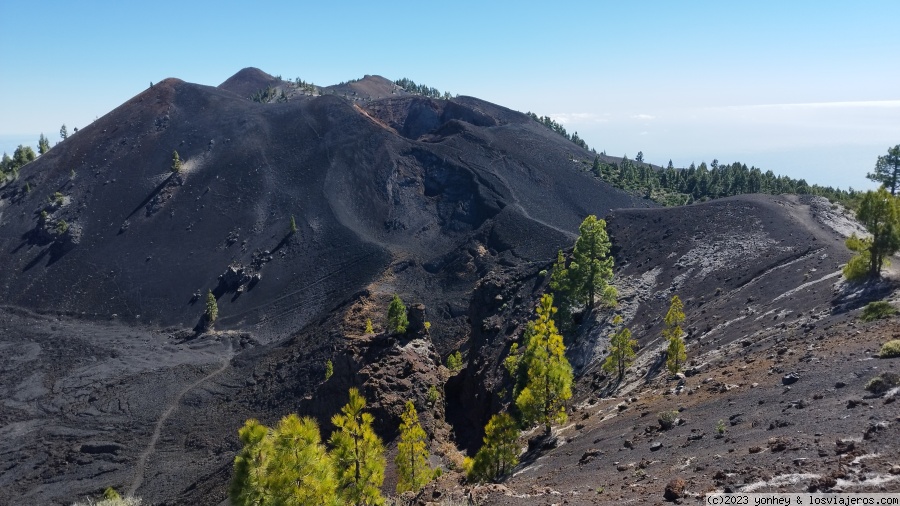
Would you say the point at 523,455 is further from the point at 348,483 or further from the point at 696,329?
the point at 696,329

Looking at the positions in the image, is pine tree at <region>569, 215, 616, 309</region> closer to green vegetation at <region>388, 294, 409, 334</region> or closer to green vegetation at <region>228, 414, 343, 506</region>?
green vegetation at <region>388, 294, 409, 334</region>

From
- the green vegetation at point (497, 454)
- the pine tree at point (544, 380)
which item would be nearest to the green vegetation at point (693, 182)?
the pine tree at point (544, 380)

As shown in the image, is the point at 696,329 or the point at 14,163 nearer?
the point at 696,329

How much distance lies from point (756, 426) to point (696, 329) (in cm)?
1672

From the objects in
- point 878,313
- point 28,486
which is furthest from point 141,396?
point 878,313

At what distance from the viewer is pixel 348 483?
1769 centimetres

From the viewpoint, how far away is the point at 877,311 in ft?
72.4

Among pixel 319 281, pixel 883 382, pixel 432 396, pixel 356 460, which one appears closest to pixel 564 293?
pixel 432 396

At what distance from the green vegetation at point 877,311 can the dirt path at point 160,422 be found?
1765 inches

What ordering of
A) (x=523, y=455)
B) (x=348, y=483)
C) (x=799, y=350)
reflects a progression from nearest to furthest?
(x=348, y=483), (x=799, y=350), (x=523, y=455)

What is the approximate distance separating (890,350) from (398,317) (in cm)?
3102

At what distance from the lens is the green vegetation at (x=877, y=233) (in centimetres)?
2503

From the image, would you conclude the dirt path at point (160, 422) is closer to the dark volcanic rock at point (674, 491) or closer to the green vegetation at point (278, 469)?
the green vegetation at point (278, 469)

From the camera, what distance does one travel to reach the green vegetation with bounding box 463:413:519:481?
73.4 ft
